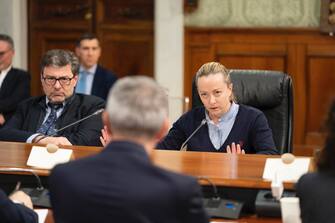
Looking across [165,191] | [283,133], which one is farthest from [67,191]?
[283,133]

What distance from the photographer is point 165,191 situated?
181 cm

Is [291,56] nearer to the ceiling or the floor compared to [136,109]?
nearer to the floor

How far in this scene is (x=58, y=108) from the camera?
4.04 metres

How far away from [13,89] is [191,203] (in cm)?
407

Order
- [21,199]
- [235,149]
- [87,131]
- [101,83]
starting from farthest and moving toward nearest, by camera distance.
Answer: [101,83] → [87,131] → [235,149] → [21,199]

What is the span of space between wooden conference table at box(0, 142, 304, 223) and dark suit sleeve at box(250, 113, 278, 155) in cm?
36

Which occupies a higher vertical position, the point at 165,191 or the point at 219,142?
the point at 165,191

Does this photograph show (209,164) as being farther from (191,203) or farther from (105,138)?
(191,203)

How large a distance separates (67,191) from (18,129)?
2.26 metres

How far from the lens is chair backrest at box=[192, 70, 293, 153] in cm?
393

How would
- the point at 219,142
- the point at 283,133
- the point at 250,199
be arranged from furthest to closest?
1. the point at 283,133
2. the point at 219,142
3. the point at 250,199

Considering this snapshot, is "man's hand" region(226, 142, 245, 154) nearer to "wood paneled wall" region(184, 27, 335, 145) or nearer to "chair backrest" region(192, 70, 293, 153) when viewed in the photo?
"chair backrest" region(192, 70, 293, 153)

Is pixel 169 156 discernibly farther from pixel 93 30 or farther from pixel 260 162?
pixel 93 30

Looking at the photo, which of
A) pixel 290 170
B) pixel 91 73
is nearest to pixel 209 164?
pixel 290 170
